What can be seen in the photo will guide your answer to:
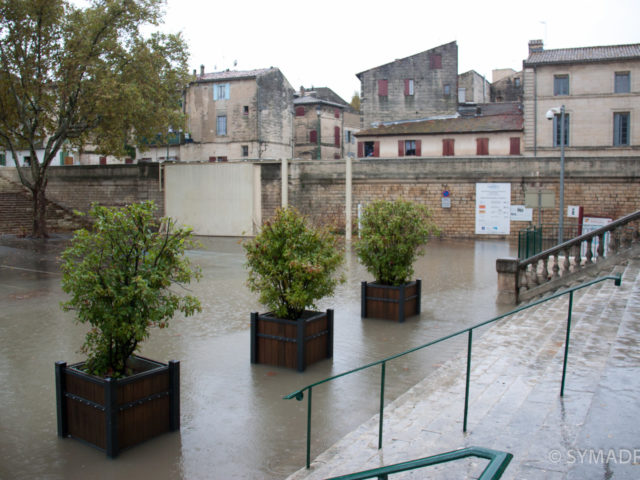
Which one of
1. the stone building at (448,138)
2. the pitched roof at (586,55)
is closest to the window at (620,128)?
the pitched roof at (586,55)

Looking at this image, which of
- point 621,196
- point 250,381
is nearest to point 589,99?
point 621,196

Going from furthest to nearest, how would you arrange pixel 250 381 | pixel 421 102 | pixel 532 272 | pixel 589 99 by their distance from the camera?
1. pixel 421 102
2. pixel 589 99
3. pixel 532 272
4. pixel 250 381

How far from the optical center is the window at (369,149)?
121 ft

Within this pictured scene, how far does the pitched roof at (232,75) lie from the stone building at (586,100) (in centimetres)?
1865

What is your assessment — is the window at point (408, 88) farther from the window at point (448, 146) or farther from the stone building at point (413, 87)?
the window at point (448, 146)

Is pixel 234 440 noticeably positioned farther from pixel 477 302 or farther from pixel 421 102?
pixel 421 102

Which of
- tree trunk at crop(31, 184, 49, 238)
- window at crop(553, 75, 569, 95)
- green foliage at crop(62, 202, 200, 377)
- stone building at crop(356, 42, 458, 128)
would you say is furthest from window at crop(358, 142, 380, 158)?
green foliage at crop(62, 202, 200, 377)

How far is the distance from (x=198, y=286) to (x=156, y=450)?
32.9ft

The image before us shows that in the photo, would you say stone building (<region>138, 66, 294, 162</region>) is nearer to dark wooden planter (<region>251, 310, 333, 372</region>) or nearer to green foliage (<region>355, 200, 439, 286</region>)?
green foliage (<region>355, 200, 439, 286</region>)

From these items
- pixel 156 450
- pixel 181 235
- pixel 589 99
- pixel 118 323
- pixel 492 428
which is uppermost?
pixel 589 99

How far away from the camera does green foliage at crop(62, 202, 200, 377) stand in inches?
231

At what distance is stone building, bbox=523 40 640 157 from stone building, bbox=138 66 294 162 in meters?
18.0

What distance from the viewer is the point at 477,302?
44.0ft

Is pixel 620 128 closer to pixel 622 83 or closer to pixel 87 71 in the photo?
pixel 622 83
